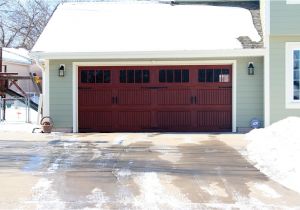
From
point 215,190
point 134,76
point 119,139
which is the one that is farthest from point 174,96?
point 215,190

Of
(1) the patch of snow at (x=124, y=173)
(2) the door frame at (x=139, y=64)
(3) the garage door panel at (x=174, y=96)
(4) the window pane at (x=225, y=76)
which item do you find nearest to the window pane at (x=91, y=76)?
(2) the door frame at (x=139, y=64)

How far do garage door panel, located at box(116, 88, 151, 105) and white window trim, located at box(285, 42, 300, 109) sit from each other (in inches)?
172

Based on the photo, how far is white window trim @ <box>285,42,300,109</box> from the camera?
1512 centimetres

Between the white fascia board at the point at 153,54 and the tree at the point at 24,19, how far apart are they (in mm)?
28272

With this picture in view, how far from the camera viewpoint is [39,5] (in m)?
43.5

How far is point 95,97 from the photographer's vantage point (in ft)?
53.7

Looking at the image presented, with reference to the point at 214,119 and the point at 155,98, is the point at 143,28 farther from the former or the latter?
the point at 214,119

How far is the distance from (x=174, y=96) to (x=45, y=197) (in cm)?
957

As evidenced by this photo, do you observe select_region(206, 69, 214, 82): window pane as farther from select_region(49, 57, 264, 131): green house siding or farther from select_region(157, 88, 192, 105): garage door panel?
select_region(49, 57, 264, 131): green house siding

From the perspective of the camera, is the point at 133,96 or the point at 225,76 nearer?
the point at 225,76

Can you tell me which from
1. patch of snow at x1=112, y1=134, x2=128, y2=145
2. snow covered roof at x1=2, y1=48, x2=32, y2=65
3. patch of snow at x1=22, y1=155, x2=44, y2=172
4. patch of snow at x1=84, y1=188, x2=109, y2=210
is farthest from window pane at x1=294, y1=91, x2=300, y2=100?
snow covered roof at x1=2, y1=48, x2=32, y2=65

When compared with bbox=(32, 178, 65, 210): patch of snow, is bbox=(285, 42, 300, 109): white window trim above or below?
above

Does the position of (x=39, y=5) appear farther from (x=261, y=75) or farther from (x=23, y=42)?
(x=261, y=75)

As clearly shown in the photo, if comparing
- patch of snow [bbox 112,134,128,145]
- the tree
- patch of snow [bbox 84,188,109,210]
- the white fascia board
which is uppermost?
the tree
